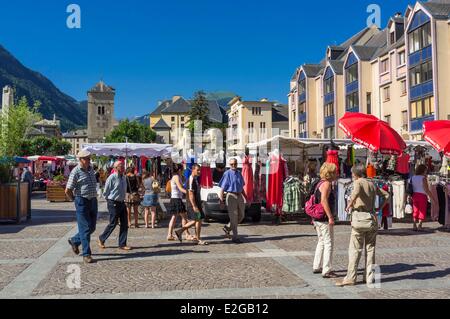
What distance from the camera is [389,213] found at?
11781 mm

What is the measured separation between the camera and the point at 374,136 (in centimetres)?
1187

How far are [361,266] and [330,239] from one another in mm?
1112

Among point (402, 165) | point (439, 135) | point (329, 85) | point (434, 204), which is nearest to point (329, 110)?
point (329, 85)

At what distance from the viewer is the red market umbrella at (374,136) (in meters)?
11.8

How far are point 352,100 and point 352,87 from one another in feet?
→ 4.32

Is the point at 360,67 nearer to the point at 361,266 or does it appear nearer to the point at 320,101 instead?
the point at 320,101

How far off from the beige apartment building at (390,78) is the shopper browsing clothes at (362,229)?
28.2 meters

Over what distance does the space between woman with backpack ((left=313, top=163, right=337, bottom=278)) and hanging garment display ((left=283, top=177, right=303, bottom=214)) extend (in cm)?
632

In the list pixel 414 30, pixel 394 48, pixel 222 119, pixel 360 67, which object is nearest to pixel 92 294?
pixel 414 30

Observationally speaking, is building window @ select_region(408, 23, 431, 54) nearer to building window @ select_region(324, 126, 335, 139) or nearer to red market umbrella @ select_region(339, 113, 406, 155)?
building window @ select_region(324, 126, 335, 139)

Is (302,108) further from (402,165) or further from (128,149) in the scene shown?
(128,149)

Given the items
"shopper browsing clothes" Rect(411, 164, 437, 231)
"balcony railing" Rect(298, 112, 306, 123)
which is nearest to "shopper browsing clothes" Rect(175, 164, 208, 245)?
"shopper browsing clothes" Rect(411, 164, 437, 231)

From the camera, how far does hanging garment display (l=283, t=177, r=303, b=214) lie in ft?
44.4
